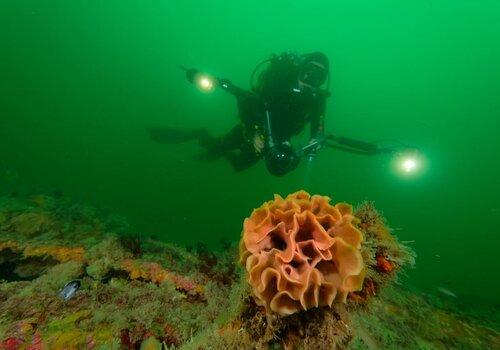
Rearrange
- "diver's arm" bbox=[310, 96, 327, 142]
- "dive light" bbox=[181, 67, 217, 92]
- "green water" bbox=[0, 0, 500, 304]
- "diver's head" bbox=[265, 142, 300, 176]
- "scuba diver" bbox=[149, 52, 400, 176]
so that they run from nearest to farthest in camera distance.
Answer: "diver's head" bbox=[265, 142, 300, 176]
"dive light" bbox=[181, 67, 217, 92]
"scuba diver" bbox=[149, 52, 400, 176]
"diver's arm" bbox=[310, 96, 327, 142]
"green water" bbox=[0, 0, 500, 304]

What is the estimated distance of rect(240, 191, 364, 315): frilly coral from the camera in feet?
5.95

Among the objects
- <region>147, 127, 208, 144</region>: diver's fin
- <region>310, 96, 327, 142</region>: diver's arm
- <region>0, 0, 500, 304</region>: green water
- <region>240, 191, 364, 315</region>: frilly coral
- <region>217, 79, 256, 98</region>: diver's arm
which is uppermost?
<region>240, 191, 364, 315</region>: frilly coral

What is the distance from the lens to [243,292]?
2.25 m

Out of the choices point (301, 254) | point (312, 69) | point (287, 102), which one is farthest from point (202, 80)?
point (301, 254)

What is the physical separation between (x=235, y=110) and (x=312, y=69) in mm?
48629

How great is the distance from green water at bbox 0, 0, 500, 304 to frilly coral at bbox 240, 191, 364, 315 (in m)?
9.68

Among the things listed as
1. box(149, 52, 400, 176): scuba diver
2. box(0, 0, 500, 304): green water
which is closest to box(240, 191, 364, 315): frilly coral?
box(149, 52, 400, 176): scuba diver

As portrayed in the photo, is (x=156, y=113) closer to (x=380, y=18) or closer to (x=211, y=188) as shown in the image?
(x=211, y=188)

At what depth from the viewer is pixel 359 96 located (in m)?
124

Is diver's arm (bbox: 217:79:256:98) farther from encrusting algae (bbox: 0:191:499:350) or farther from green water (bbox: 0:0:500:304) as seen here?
green water (bbox: 0:0:500:304)

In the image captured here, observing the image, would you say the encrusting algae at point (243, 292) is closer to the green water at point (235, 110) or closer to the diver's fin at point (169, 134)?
the green water at point (235, 110)

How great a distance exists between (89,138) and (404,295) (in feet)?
168

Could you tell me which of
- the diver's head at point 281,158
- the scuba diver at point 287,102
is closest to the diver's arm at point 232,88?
the scuba diver at point 287,102

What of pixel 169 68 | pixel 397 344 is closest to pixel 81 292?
pixel 397 344
